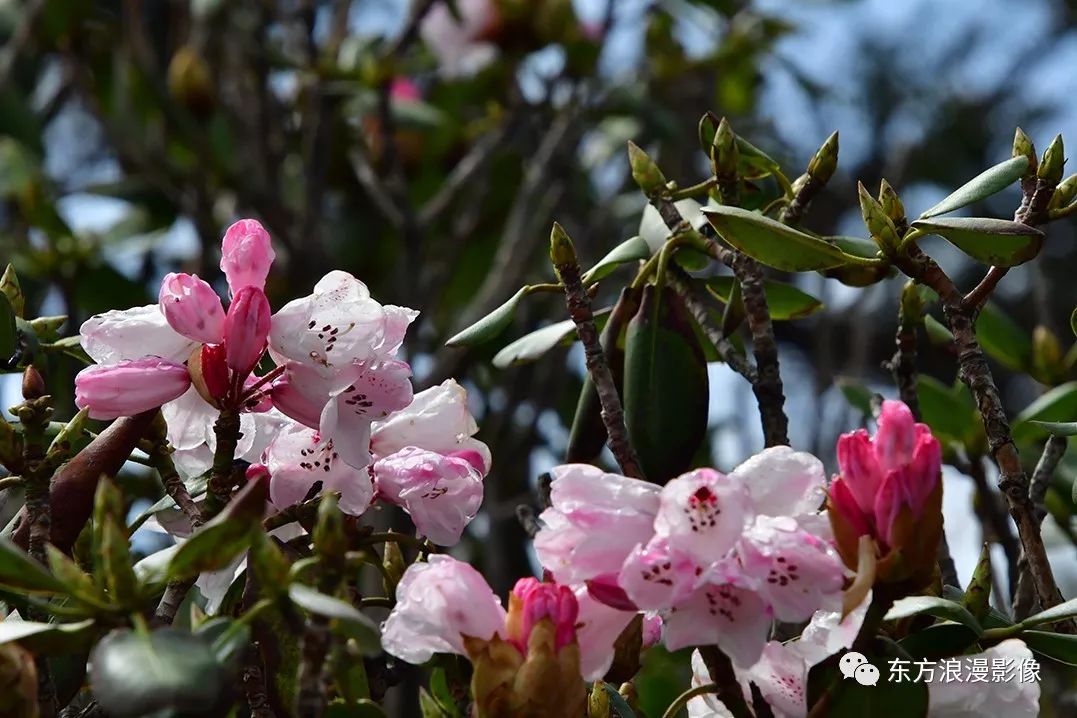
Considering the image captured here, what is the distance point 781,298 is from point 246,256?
46 centimetres

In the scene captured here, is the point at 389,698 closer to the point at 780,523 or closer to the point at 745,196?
the point at 745,196

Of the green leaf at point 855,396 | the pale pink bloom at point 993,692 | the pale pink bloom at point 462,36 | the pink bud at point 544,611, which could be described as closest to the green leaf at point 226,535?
the pink bud at point 544,611

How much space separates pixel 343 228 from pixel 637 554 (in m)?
2.06

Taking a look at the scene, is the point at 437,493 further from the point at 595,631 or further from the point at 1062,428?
the point at 1062,428

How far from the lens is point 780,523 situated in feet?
2.36

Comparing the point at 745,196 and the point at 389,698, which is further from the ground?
the point at 745,196

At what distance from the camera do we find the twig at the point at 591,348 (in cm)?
90

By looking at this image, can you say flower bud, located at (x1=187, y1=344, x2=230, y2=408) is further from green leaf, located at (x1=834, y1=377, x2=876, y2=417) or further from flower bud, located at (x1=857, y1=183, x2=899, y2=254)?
green leaf, located at (x1=834, y1=377, x2=876, y2=417)

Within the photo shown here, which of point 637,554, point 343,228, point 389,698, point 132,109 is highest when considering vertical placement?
point 637,554

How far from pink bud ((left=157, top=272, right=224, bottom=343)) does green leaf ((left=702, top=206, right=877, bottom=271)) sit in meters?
0.32

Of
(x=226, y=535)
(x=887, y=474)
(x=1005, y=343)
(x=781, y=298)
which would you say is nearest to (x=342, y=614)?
(x=226, y=535)

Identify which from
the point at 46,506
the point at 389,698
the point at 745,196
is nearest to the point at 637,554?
the point at 46,506

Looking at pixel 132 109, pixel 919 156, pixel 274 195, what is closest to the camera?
pixel 274 195

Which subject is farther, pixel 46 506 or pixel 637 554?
pixel 46 506
